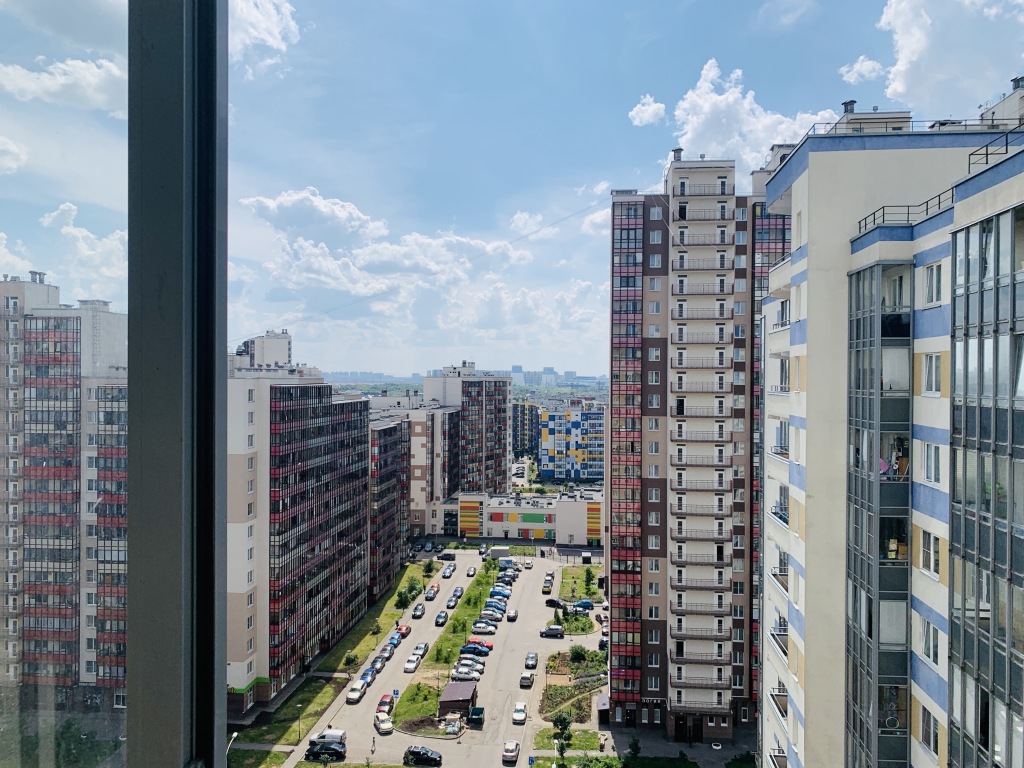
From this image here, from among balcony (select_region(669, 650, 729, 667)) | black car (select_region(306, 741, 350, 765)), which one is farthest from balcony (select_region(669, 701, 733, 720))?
black car (select_region(306, 741, 350, 765))

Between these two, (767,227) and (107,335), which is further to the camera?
(767,227)

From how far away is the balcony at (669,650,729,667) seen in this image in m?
12.7

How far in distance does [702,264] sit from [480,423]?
775 inches

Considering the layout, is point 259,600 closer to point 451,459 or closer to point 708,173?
point 708,173

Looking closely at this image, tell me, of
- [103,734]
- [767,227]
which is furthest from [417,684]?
[103,734]

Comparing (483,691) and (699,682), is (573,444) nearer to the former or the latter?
(483,691)

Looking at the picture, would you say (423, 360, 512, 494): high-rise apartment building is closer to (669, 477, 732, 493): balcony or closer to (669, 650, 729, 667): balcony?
(669, 477, 732, 493): balcony

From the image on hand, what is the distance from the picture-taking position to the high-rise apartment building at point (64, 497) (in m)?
0.70

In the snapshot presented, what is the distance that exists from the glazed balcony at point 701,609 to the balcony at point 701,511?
5.92 feet

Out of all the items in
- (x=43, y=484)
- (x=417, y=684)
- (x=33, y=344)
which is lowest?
(x=417, y=684)

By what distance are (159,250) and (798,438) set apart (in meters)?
5.90

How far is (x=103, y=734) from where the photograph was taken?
2.31 ft

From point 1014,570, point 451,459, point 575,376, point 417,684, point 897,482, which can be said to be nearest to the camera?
point 1014,570

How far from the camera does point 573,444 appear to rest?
3953 centimetres
